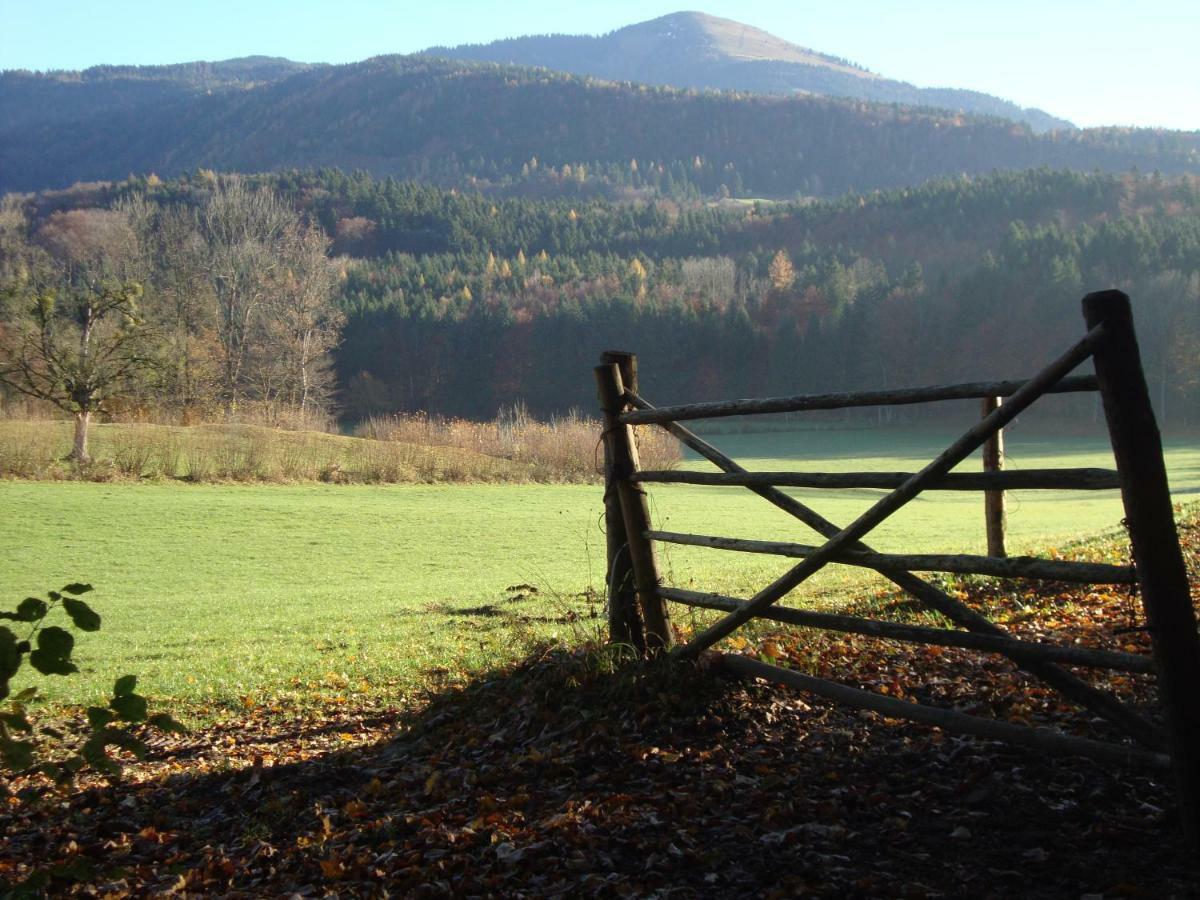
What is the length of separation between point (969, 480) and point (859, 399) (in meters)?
0.73

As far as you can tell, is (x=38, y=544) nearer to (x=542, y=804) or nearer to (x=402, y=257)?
(x=542, y=804)

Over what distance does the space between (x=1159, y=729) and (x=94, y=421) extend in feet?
164

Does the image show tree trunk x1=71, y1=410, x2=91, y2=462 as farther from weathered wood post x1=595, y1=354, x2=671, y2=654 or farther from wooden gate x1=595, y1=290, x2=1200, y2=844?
→ wooden gate x1=595, y1=290, x2=1200, y2=844

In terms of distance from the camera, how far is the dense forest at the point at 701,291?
74.3 meters

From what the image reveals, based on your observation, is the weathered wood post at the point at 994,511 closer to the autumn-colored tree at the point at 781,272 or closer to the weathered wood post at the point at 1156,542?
the weathered wood post at the point at 1156,542

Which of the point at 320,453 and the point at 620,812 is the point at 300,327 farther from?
the point at 620,812

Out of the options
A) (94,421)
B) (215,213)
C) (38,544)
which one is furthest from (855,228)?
(38,544)

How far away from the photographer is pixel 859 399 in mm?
5379

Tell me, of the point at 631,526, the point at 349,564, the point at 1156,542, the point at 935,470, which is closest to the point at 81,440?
the point at 349,564

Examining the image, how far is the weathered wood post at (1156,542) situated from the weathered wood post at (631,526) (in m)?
3.19

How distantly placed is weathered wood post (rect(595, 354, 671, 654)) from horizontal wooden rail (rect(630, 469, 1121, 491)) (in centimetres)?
59

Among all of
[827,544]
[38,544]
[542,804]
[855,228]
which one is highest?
[855,228]

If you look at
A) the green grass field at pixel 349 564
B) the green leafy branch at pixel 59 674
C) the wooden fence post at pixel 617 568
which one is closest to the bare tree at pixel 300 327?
the green grass field at pixel 349 564

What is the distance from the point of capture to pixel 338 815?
5363 millimetres
